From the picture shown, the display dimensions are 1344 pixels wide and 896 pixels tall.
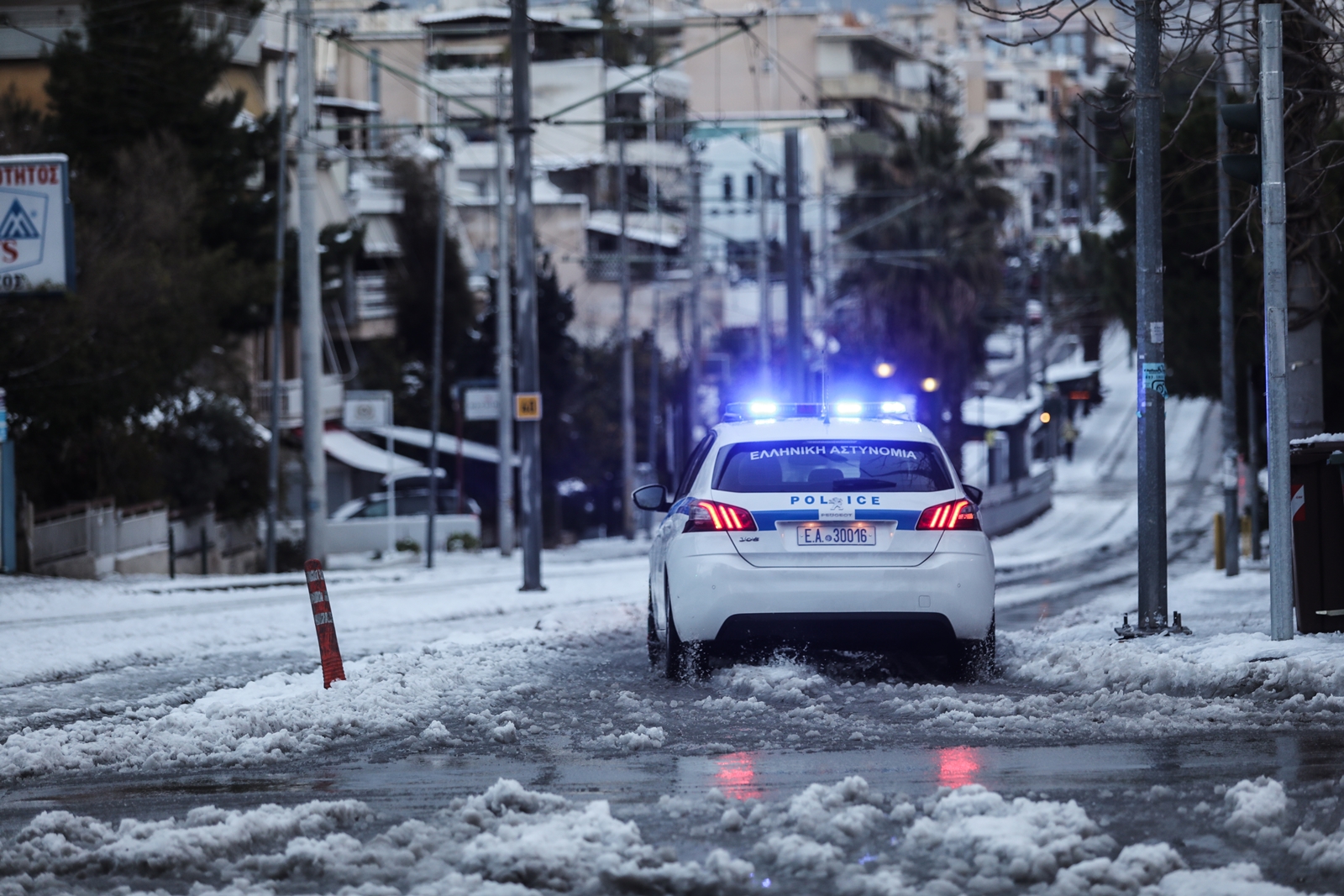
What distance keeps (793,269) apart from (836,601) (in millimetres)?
24349

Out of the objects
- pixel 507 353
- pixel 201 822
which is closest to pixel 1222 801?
pixel 201 822

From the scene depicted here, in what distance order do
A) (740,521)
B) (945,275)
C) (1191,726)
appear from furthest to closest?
(945,275) < (740,521) < (1191,726)

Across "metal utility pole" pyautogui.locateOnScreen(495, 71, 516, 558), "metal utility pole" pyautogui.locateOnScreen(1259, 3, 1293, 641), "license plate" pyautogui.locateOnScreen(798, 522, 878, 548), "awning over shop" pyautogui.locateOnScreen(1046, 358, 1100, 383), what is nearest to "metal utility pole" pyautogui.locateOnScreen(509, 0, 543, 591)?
"license plate" pyautogui.locateOnScreen(798, 522, 878, 548)

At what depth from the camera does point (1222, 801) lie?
699 centimetres

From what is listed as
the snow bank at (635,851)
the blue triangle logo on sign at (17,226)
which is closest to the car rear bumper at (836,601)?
the snow bank at (635,851)

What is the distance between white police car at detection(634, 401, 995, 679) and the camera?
10898 mm

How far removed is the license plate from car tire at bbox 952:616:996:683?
0.82m

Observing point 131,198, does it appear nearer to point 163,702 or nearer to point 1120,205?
point 1120,205

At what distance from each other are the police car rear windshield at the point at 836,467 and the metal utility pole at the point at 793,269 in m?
23.3

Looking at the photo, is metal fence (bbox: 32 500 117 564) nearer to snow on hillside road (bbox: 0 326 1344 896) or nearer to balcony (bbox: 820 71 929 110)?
snow on hillside road (bbox: 0 326 1344 896)

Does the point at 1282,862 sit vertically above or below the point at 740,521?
below

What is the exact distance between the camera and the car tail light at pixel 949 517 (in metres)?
11.0

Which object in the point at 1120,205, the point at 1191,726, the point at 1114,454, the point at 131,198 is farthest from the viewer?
the point at 1114,454

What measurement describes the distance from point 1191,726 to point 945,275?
47.3 metres
